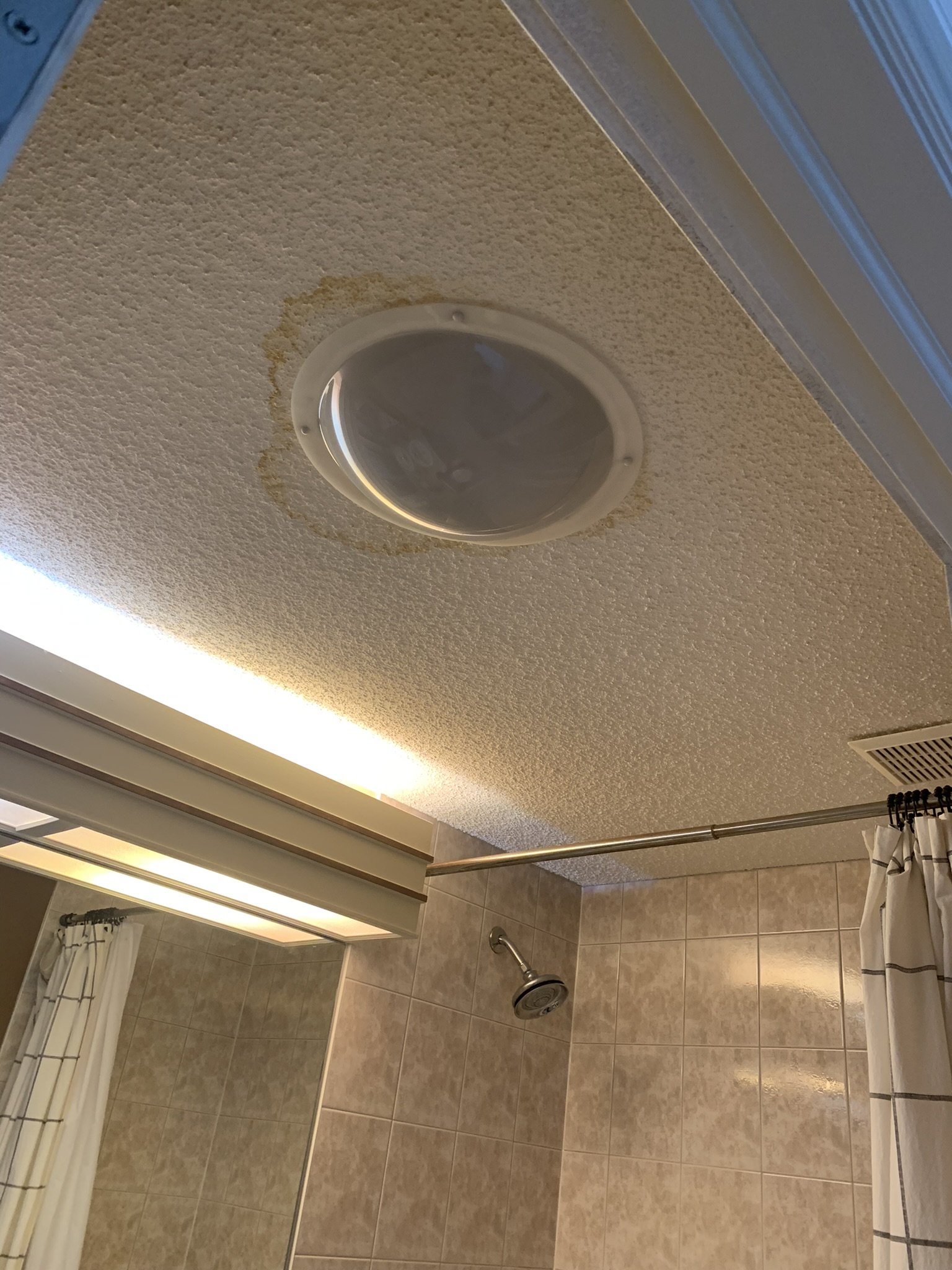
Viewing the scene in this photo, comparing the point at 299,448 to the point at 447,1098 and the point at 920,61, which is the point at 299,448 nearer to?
the point at 920,61

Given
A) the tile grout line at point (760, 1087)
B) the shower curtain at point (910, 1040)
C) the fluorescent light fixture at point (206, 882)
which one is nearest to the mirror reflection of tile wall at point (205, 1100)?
the fluorescent light fixture at point (206, 882)

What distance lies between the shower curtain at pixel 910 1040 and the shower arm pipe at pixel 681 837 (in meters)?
0.07

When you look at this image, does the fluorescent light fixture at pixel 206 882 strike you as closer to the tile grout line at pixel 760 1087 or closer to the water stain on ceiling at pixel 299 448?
the water stain on ceiling at pixel 299 448

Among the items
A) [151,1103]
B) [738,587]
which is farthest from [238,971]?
[738,587]

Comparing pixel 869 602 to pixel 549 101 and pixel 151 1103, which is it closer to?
pixel 549 101

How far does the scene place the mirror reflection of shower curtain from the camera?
1.49 m

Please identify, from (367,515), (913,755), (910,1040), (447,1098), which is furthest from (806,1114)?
(367,515)

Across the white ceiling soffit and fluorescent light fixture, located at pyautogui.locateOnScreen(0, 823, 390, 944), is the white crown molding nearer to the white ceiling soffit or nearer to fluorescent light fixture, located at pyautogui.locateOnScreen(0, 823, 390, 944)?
the white ceiling soffit

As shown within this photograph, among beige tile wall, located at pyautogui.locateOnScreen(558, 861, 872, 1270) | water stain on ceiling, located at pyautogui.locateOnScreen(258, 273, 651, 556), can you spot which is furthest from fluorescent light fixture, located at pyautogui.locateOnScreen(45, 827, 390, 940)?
beige tile wall, located at pyautogui.locateOnScreen(558, 861, 872, 1270)

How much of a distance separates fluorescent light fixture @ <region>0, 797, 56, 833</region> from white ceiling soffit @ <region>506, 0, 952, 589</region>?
48.4 inches

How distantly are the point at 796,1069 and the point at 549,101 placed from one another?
→ 2029 mm

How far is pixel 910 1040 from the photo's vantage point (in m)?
1.09

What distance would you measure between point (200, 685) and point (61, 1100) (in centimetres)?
71

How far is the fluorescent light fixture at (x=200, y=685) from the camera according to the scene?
61.8 inches
